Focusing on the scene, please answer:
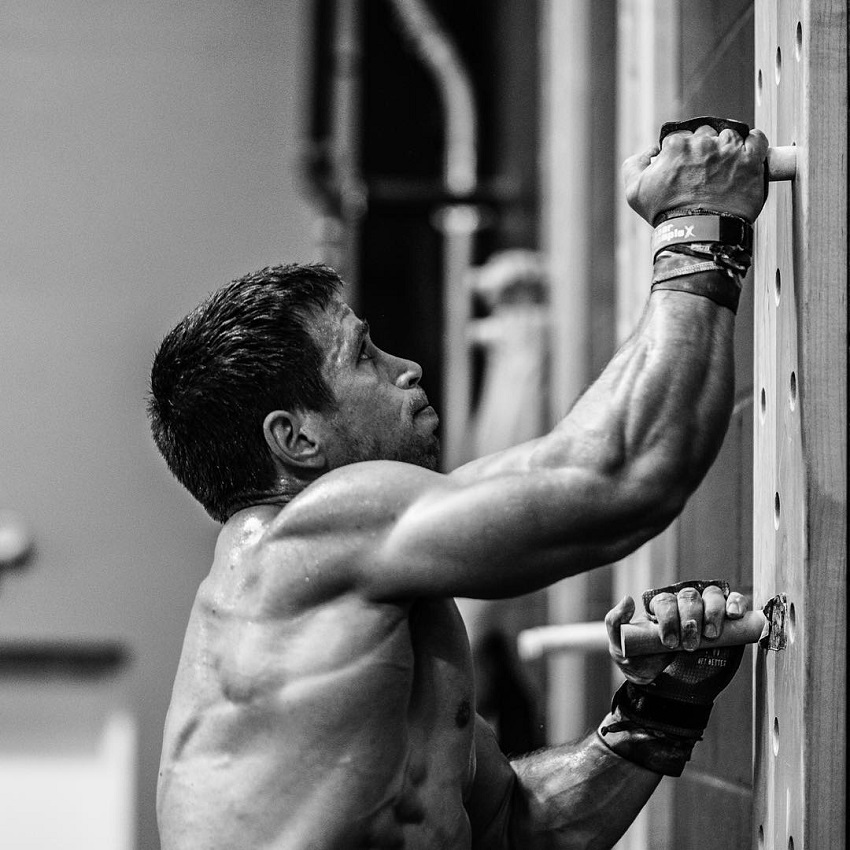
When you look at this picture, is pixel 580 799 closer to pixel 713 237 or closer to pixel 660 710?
pixel 660 710

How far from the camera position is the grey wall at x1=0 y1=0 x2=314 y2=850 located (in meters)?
5.10

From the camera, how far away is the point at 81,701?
5.05m

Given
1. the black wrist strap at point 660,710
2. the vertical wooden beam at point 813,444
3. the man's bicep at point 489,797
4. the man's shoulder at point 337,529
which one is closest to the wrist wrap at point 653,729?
the black wrist strap at point 660,710

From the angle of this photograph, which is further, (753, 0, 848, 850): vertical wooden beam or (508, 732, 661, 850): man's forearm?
(508, 732, 661, 850): man's forearm

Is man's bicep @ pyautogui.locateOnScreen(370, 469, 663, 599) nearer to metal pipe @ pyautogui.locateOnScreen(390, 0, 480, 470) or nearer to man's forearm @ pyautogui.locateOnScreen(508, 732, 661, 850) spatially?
man's forearm @ pyautogui.locateOnScreen(508, 732, 661, 850)

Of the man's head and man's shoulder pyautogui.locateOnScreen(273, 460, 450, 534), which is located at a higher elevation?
the man's head

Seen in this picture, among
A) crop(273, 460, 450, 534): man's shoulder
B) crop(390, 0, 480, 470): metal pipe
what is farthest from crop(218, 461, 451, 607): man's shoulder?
crop(390, 0, 480, 470): metal pipe

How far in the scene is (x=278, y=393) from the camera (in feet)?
4.73

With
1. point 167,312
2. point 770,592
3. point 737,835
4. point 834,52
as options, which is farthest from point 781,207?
point 167,312

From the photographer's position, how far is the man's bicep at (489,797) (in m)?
1.58

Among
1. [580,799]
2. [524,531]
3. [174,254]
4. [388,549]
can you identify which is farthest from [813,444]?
[174,254]

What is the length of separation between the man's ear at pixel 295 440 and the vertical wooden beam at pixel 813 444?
0.45 metres

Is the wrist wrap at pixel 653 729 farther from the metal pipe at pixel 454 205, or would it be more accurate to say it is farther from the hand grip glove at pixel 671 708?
the metal pipe at pixel 454 205

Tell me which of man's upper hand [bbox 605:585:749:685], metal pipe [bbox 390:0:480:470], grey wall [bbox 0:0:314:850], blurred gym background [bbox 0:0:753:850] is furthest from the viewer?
grey wall [bbox 0:0:314:850]
